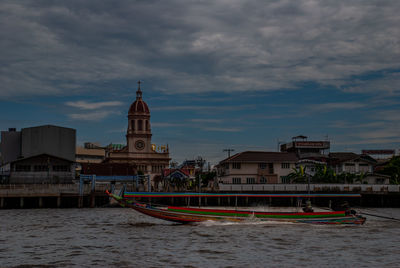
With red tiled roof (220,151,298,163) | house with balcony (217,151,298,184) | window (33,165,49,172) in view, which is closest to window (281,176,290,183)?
house with balcony (217,151,298,184)

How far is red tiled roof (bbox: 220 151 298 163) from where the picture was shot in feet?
266

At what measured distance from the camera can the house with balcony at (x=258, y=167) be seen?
80750mm

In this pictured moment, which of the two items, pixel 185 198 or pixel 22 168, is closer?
pixel 185 198

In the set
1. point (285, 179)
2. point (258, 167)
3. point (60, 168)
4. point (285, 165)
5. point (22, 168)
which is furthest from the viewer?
point (285, 165)

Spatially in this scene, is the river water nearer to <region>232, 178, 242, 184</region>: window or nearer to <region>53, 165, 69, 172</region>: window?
<region>53, 165, 69, 172</region>: window

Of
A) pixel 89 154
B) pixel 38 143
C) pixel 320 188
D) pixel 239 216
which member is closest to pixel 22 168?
pixel 38 143

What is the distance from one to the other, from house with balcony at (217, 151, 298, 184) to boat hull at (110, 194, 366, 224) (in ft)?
138

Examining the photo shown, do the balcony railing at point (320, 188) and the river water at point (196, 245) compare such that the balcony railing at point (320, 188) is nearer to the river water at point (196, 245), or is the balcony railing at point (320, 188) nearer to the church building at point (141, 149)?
the river water at point (196, 245)

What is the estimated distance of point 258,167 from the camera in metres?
81.3

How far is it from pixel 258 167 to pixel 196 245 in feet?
179

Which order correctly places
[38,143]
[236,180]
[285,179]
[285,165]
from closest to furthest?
[236,180] < [285,179] < [285,165] < [38,143]

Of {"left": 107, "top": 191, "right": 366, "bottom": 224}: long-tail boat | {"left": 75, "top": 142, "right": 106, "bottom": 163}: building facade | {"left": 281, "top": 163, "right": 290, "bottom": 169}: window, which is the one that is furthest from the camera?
{"left": 75, "top": 142, "right": 106, "bottom": 163}: building facade

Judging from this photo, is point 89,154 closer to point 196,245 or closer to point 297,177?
point 297,177

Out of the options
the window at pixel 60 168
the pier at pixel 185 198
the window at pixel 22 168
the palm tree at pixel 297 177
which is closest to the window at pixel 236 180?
the palm tree at pixel 297 177
